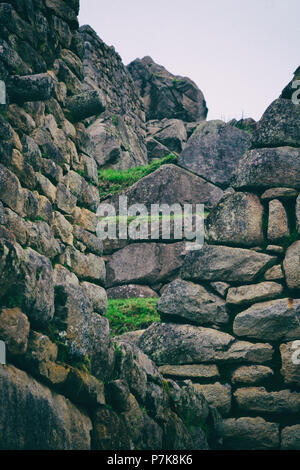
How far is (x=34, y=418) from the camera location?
9.38ft

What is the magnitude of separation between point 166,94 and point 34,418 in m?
21.7

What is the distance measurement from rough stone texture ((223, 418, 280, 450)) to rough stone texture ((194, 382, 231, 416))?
19 cm

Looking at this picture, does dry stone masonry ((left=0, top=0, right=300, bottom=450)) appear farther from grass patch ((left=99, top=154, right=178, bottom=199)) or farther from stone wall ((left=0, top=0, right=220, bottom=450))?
grass patch ((left=99, top=154, right=178, bottom=199))

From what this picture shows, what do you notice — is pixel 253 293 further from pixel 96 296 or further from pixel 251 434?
pixel 96 296

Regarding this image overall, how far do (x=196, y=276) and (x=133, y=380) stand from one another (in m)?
2.72

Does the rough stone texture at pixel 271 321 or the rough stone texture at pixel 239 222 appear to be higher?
the rough stone texture at pixel 239 222

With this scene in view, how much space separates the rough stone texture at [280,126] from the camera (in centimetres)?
711

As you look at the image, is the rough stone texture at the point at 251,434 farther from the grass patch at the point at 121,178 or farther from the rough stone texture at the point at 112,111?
the rough stone texture at the point at 112,111

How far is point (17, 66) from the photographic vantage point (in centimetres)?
389

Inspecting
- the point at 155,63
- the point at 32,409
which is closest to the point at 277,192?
the point at 32,409

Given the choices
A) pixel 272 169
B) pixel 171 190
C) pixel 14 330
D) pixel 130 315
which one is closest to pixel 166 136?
pixel 171 190

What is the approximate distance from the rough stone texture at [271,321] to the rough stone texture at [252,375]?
410mm

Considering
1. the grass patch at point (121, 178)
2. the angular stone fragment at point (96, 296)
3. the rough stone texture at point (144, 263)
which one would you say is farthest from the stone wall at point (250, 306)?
the grass patch at point (121, 178)
